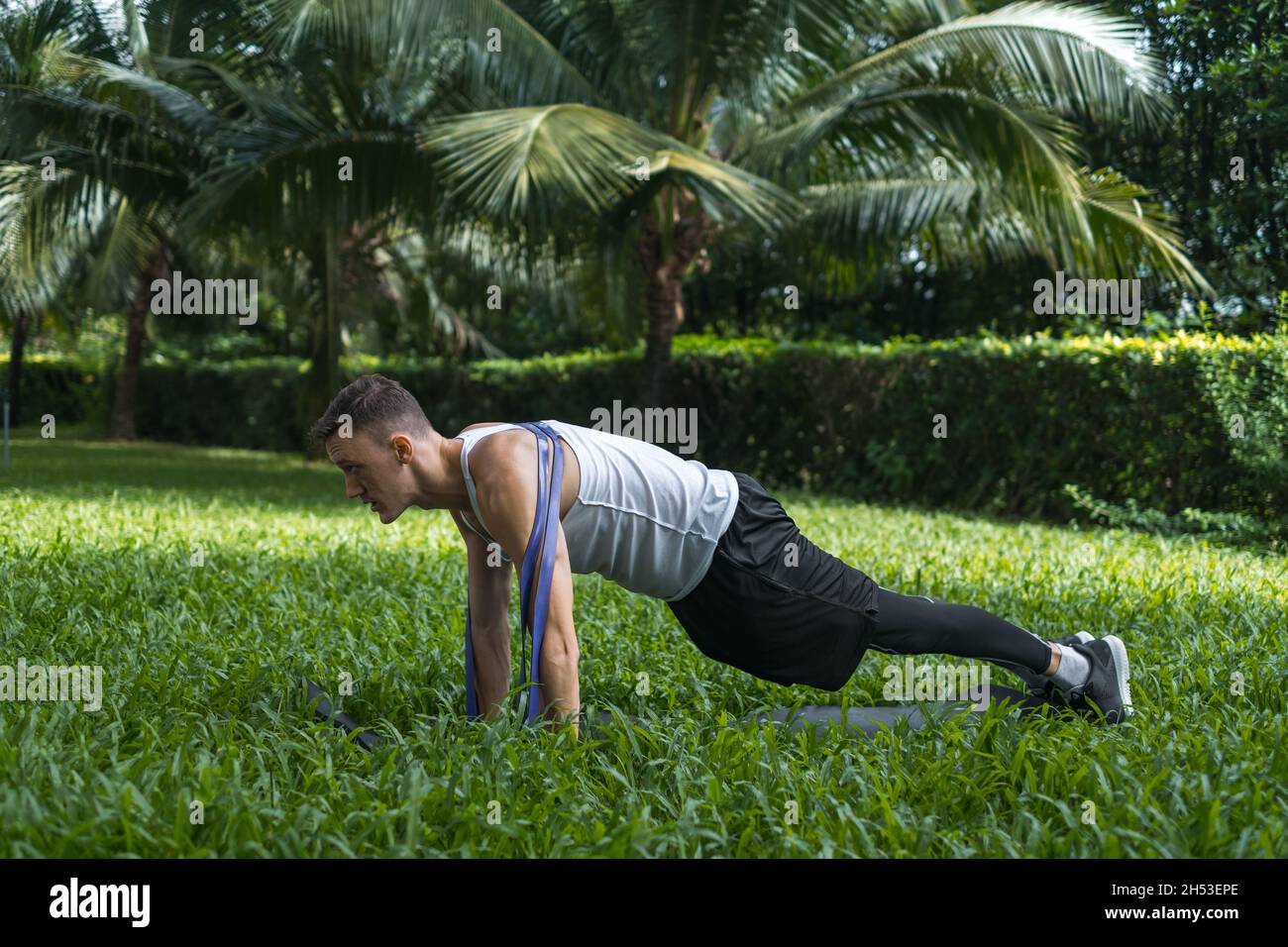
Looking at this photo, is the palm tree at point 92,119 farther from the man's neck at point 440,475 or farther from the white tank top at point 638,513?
the white tank top at point 638,513

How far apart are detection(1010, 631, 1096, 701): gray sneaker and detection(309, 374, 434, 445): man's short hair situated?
1978 mm

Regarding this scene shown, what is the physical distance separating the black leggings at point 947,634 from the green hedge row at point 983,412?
589cm

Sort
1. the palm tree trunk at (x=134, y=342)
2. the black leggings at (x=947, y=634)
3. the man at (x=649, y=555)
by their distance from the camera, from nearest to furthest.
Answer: the man at (x=649, y=555) → the black leggings at (x=947, y=634) → the palm tree trunk at (x=134, y=342)

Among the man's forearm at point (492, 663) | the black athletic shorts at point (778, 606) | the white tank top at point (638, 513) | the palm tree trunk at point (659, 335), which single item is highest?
the palm tree trunk at point (659, 335)

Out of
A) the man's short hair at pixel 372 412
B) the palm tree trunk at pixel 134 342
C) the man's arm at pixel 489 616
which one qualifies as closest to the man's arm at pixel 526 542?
the man's short hair at pixel 372 412

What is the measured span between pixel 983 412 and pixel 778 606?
8258mm

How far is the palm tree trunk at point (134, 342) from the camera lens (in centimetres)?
2109

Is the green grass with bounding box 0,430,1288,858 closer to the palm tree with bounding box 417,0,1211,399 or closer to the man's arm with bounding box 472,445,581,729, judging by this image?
the man's arm with bounding box 472,445,581,729

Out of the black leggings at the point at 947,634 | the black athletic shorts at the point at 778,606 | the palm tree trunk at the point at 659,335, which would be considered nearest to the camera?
the black athletic shorts at the point at 778,606

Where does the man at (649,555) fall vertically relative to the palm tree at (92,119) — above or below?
below

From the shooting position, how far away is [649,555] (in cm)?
326

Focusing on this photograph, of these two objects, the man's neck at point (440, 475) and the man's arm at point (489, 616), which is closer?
the man's neck at point (440, 475)

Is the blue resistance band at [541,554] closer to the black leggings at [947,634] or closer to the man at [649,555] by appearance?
the man at [649,555]
